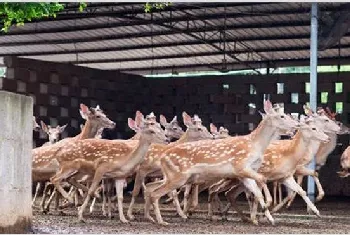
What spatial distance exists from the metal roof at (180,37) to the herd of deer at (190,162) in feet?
23.8

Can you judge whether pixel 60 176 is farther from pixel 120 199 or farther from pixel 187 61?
pixel 187 61

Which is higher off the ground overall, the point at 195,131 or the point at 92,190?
the point at 195,131

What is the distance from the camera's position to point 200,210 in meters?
15.8

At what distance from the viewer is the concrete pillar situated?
9.41 metres

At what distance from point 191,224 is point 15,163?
11.2 ft

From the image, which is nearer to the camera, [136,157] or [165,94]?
[136,157]

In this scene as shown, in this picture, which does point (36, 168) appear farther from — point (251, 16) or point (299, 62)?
point (299, 62)

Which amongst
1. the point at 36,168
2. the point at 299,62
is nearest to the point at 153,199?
the point at 36,168

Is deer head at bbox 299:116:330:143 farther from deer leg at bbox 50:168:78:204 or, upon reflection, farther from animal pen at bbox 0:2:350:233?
animal pen at bbox 0:2:350:233

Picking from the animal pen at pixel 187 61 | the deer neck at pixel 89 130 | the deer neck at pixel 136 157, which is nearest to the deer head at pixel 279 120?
the deer neck at pixel 136 157

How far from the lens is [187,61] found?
28125 mm

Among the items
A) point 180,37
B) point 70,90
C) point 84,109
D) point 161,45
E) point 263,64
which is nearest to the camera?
point 84,109

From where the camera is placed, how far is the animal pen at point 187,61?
21781mm

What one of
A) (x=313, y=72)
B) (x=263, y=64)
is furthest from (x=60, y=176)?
(x=263, y=64)
